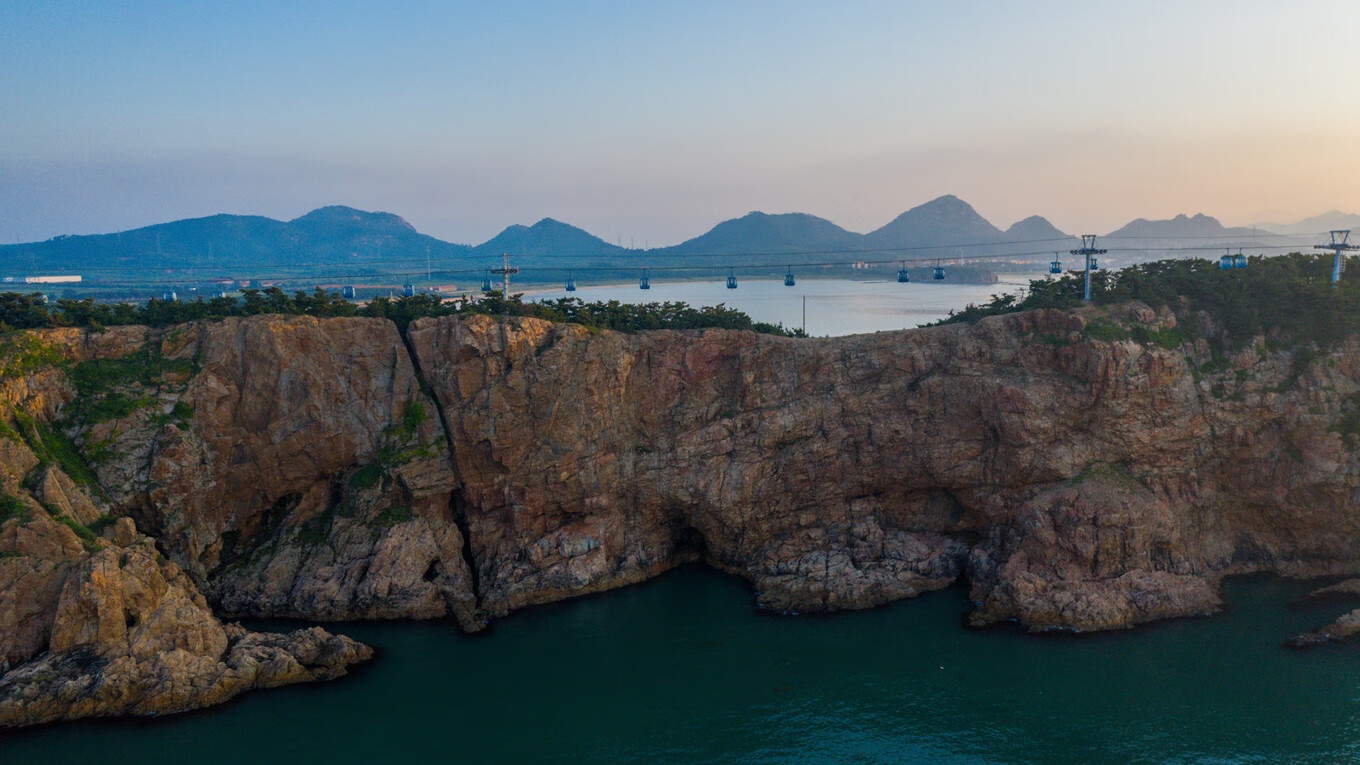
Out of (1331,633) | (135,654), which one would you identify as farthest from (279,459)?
(1331,633)

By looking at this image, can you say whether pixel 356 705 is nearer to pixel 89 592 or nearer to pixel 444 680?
pixel 444 680

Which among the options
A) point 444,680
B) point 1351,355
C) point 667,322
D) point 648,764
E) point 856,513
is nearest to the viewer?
point 648,764

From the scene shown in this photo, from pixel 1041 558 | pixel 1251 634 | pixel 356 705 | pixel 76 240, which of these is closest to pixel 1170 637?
pixel 1251 634

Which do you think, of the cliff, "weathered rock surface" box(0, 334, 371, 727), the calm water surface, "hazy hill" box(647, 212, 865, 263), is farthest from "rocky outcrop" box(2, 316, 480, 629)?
"hazy hill" box(647, 212, 865, 263)

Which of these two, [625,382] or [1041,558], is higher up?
[625,382]

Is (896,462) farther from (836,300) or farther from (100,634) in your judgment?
(836,300)

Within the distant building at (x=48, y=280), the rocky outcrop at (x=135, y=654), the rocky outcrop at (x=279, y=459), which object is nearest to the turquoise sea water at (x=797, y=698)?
the rocky outcrop at (x=135, y=654)
